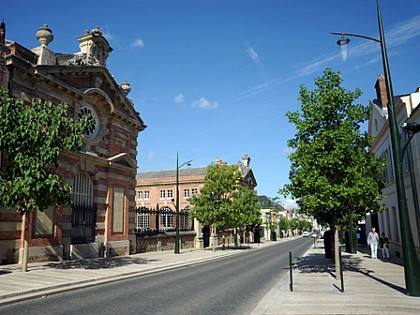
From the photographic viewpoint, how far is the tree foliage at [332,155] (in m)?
12.2

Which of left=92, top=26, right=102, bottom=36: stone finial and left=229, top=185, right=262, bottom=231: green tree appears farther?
left=229, top=185, right=262, bottom=231: green tree

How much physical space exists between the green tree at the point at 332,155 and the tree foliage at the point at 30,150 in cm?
888

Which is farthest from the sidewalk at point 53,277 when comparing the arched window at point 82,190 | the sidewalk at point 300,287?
the arched window at point 82,190

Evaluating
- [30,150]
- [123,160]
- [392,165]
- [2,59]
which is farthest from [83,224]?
[392,165]

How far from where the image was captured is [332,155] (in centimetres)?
1232

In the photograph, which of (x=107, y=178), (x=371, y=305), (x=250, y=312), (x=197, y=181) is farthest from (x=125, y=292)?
(x=197, y=181)

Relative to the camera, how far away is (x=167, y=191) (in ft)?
184

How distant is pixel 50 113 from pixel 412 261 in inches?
526

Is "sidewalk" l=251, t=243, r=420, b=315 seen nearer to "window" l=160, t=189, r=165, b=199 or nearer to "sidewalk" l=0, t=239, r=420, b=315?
"sidewalk" l=0, t=239, r=420, b=315

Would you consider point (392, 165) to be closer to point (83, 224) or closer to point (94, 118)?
point (94, 118)

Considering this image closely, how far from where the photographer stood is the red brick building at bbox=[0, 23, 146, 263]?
15930mm

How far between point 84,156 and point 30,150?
20.2 ft

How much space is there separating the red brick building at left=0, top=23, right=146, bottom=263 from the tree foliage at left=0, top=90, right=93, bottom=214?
118 inches

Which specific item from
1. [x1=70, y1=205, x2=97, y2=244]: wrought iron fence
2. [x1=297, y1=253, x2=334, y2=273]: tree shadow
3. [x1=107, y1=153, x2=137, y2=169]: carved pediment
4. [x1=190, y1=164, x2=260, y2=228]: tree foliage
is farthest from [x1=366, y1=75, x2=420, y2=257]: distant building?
[x1=70, y1=205, x2=97, y2=244]: wrought iron fence
